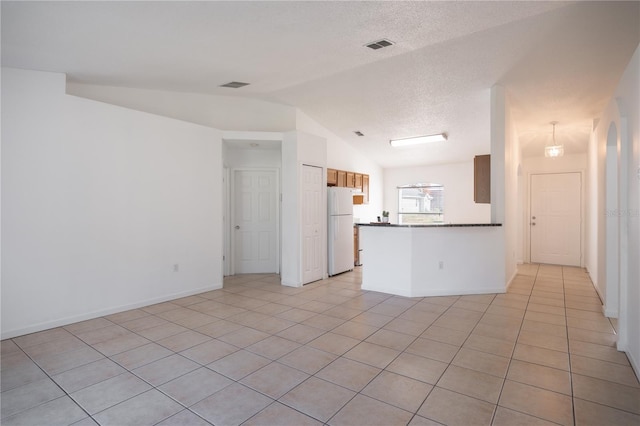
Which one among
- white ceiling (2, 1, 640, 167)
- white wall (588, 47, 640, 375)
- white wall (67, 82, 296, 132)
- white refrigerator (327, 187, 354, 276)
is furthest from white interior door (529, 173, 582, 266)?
white wall (67, 82, 296, 132)

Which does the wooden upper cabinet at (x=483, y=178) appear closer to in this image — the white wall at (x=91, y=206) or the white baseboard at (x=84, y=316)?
the white wall at (x=91, y=206)

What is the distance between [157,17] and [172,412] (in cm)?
310

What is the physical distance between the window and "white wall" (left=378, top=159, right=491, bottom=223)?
6.4 inches

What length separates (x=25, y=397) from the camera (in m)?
2.32

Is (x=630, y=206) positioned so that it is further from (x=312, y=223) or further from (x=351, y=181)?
(x=351, y=181)

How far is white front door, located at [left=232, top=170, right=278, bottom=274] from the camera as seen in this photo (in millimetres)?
6449

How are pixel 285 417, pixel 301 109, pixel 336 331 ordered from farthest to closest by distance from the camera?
pixel 301 109, pixel 336 331, pixel 285 417

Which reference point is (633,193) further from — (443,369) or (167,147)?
(167,147)

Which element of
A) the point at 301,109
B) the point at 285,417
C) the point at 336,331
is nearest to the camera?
the point at 285,417

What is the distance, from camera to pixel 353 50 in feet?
12.6

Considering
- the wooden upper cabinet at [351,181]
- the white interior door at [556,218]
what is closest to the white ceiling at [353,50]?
the wooden upper cabinet at [351,181]

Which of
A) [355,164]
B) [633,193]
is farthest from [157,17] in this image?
[355,164]

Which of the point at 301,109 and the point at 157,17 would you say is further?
the point at 301,109

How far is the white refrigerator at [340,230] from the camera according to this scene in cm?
630
